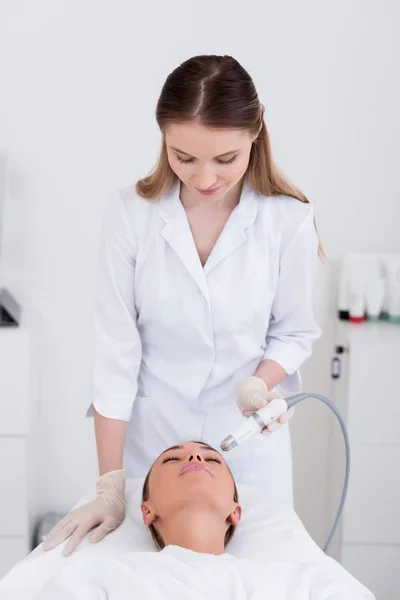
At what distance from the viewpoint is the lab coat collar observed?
179 cm

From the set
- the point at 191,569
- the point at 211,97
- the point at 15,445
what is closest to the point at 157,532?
the point at 191,569

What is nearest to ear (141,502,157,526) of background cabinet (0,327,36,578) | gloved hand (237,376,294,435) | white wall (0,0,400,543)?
gloved hand (237,376,294,435)

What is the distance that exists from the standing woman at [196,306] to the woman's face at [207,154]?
138 mm

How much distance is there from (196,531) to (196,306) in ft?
1.41

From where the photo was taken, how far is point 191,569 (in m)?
1.44

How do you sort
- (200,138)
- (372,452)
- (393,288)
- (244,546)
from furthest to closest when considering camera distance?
(393,288) → (372,452) → (244,546) → (200,138)

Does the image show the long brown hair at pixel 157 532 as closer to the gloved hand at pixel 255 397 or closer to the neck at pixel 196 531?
the neck at pixel 196 531

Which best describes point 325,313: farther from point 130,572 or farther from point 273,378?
point 130,572

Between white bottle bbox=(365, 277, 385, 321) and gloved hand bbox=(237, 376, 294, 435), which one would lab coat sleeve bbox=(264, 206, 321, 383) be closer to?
gloved hand bbox=(237, 376, 294, 435)

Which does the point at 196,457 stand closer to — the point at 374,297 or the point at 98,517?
the point at 98,517

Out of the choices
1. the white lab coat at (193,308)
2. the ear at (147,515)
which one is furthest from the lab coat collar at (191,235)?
the ear at (147,515)

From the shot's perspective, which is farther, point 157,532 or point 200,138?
point 157,532

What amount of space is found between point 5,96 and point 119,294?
48.3 inches

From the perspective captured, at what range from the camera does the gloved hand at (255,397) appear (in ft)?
5.38
